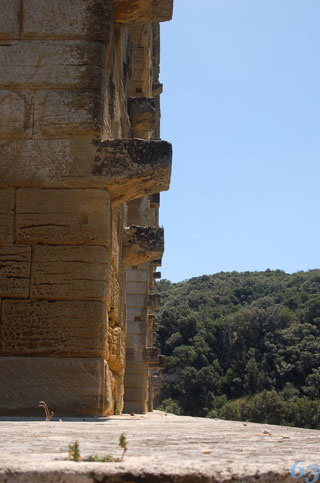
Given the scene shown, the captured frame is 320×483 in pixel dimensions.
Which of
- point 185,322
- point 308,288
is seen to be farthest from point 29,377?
point 308,288

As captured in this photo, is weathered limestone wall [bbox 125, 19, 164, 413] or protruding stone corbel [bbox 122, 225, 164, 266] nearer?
protruding stone corbel [bbox 122, 225, 164, 266]

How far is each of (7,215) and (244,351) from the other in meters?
58.6

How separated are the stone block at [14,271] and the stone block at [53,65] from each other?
61.7 inches

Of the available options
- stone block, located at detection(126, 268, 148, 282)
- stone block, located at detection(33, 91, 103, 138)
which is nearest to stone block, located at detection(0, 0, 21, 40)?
stone block, located at detection(33, 91, 103, 138)

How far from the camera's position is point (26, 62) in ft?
19.3

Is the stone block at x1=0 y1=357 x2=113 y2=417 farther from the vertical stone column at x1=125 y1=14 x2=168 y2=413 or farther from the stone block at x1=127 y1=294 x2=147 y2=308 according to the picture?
the stone block at x1=127 y1=294 x2=147 y2=308

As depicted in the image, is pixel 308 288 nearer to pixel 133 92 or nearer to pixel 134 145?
pixel 133 92

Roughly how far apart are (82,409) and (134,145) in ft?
7.78

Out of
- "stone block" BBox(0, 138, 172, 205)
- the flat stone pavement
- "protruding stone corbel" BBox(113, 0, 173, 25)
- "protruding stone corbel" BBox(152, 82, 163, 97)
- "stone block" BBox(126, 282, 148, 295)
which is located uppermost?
"protruding stone corbel" BBox(152, 82, 163, 97)

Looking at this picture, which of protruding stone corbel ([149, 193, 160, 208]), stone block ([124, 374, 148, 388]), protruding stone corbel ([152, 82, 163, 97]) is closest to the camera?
stone block ([124, 374, 148, 388])

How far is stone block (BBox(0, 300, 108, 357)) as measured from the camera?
5.22 metres

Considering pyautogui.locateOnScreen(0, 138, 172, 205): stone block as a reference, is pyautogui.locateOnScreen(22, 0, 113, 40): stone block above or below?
above

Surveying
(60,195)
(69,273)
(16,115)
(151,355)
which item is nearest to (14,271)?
(69,273)

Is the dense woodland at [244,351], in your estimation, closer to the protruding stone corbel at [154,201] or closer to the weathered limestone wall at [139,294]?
the protruding stone corbel at [154,201]
